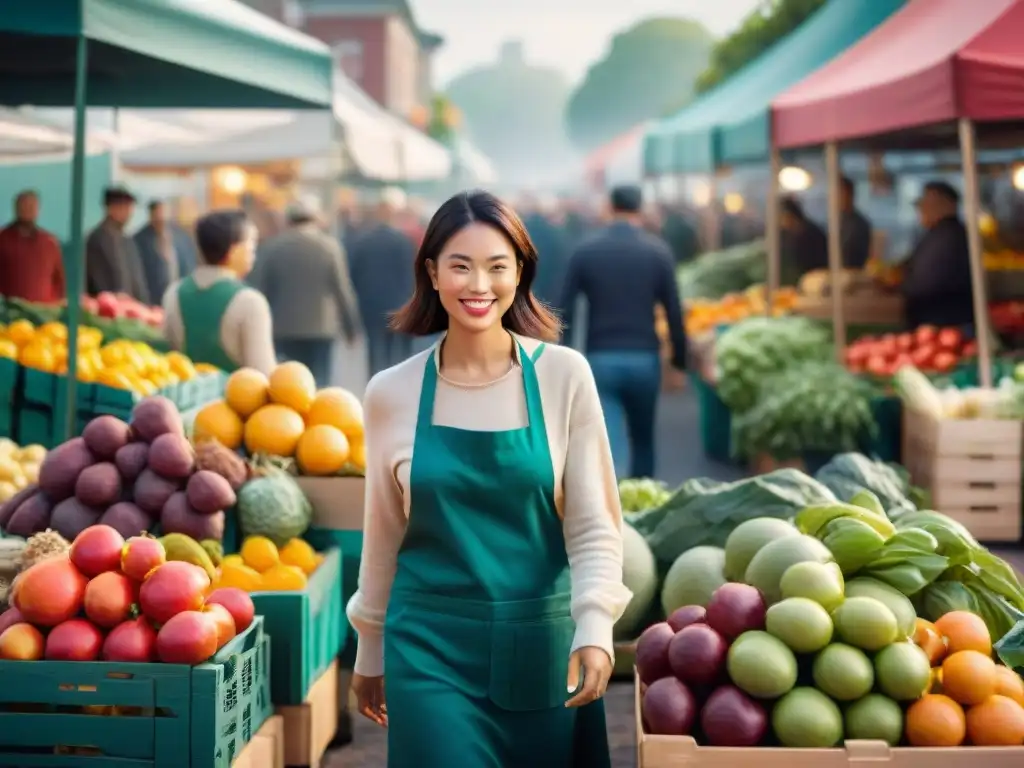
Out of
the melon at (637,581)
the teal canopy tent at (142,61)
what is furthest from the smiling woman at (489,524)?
the teal canopy tent at (142,61)

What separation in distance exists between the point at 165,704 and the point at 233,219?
3330 mm

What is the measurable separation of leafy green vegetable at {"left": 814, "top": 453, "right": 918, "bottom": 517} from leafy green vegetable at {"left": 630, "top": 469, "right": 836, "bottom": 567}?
0.62m

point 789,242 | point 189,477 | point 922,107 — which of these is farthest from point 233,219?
point 789,242

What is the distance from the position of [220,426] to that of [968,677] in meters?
3.04

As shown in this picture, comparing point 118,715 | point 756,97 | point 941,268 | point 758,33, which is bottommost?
point 118,715

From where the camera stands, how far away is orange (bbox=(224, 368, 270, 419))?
18.8ft

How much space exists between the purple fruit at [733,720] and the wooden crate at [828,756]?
0.05 metres

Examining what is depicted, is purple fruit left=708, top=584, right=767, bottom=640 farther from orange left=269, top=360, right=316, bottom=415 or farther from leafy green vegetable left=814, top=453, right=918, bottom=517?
orange left=269, top=360, right=316, bottom=415

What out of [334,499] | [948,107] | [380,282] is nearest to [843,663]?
[334,499]

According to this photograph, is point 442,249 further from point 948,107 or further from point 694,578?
point 948,107

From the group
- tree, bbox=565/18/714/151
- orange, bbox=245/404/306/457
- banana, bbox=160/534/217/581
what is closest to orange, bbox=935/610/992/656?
banana, bbox=160/534/217/581

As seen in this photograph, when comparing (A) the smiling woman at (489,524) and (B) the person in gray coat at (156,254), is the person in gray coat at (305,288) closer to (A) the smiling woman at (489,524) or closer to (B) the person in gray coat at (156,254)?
(B) the person in gray coat at (156,254)

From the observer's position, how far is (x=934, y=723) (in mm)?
3561

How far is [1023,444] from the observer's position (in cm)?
895
